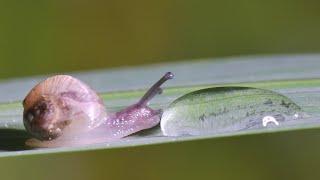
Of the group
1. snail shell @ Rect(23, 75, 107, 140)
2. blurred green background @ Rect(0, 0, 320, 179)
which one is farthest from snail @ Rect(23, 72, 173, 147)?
blurred green background @ Rect(0, 0, 320, 179)

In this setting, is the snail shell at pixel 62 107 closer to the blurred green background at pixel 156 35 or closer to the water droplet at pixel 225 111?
the water droplet at pixel 225 111

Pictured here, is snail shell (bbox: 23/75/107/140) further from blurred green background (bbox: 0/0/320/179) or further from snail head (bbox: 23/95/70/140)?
blurred green background (bbox: 0/0/320/179)

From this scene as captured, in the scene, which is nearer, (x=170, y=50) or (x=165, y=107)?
(x=165, y=107)

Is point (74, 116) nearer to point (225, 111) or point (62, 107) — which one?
point (62, 107)

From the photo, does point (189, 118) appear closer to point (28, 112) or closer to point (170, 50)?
point (28, 112)

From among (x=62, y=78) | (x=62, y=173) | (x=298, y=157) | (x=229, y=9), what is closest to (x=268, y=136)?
(x=298, y=157)

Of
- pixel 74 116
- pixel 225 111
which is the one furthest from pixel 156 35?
pixel 225 111

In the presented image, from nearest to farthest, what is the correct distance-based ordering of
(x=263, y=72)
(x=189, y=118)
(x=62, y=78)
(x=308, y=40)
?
(x=189, y=118) → (x=62, y=78) → (x=263, y=72) → (x=308, y=40)
